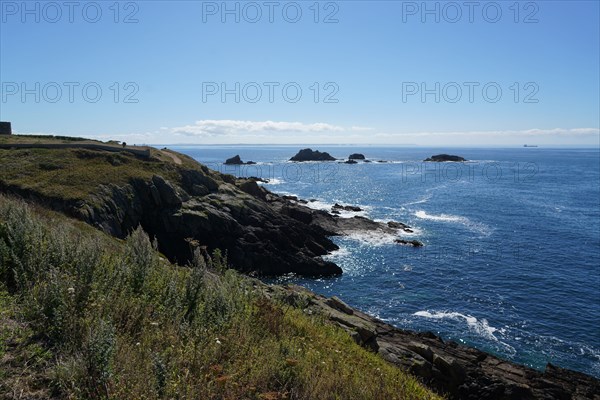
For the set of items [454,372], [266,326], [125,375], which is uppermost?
[125,375]

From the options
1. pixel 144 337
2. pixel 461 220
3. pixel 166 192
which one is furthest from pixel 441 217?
pixel 144 337

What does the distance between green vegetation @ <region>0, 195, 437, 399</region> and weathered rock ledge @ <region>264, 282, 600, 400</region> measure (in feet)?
22.4

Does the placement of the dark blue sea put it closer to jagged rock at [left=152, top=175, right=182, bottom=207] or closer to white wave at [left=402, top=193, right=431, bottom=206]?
white wave at [left=402, top=193, right=431, bottom=206]

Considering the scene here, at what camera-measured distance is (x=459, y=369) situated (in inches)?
758

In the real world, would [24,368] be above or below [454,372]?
above

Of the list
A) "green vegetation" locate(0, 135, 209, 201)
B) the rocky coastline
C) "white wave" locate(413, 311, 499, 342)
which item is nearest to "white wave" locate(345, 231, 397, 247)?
the rocky coastline

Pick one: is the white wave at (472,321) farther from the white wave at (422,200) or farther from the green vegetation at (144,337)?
the white wave at (422,200)

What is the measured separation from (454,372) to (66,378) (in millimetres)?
17942

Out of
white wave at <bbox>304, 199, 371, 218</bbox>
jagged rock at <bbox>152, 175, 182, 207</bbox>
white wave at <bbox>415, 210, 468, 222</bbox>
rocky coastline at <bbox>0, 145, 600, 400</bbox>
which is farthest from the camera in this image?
white wave at <bbox>304, 199, 371, 218</bbox>

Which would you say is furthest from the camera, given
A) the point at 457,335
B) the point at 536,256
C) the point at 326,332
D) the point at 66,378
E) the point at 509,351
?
the point at 536,256

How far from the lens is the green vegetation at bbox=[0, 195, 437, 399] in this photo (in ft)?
18.7

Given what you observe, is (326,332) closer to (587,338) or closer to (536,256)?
(587,338)

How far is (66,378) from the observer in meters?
5.54

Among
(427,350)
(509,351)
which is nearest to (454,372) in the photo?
(427,350)
